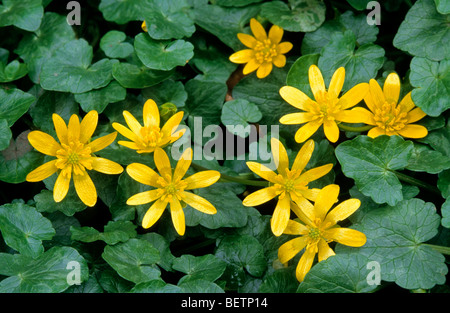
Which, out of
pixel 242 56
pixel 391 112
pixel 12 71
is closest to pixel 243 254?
pixel 391 112

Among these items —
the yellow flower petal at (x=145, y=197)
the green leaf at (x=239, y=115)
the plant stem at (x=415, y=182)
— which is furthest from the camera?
the green leaf at (x=239, y=115)

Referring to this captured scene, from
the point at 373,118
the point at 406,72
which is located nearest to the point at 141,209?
the point at 373,118

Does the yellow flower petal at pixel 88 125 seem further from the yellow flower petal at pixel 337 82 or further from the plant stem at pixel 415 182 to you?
the plant stem at pixel 415 182

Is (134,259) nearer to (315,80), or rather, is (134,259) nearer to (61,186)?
(61,186)

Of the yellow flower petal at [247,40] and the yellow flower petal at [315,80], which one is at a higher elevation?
the yellow flower petal at [247,40]

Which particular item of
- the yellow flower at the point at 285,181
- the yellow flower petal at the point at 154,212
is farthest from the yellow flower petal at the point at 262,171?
the yellow flower petal at the point at 154,212

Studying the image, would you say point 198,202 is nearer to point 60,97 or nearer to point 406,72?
point 60,97
